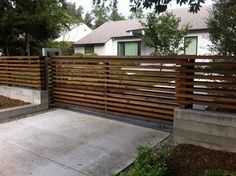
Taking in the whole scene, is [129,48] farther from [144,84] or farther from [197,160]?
[197,160]

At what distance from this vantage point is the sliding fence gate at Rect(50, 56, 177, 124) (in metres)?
4.57

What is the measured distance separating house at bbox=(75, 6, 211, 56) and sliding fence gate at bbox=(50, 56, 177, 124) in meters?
7.72

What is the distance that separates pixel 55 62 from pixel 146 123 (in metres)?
2.97

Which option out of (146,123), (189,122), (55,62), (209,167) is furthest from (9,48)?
(209,167)

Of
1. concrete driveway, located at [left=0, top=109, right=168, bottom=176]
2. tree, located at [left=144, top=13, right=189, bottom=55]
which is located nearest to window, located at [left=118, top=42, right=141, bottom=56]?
tree, located at [left=144, top=13, right=189, bottom=55]

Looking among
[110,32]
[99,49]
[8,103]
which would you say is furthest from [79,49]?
[8,103]

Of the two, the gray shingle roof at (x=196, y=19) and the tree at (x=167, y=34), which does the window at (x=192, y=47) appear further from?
the tree at (x=167, y=34)

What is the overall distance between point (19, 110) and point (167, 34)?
8693mm

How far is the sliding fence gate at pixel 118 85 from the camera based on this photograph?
15.0 feet

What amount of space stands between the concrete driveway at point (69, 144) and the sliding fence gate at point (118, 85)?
359 mm

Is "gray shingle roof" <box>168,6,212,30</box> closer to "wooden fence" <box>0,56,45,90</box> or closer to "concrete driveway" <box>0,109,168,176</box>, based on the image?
"wooden fence" <box>0,56,45,90</box>

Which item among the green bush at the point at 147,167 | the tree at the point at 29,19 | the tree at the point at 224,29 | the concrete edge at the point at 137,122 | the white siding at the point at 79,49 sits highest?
the tree at the point at 29,19

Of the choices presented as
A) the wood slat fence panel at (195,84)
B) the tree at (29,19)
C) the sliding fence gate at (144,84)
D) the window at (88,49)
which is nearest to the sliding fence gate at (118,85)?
the sliding fence gate at (144,84)

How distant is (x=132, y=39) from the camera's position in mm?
16375
